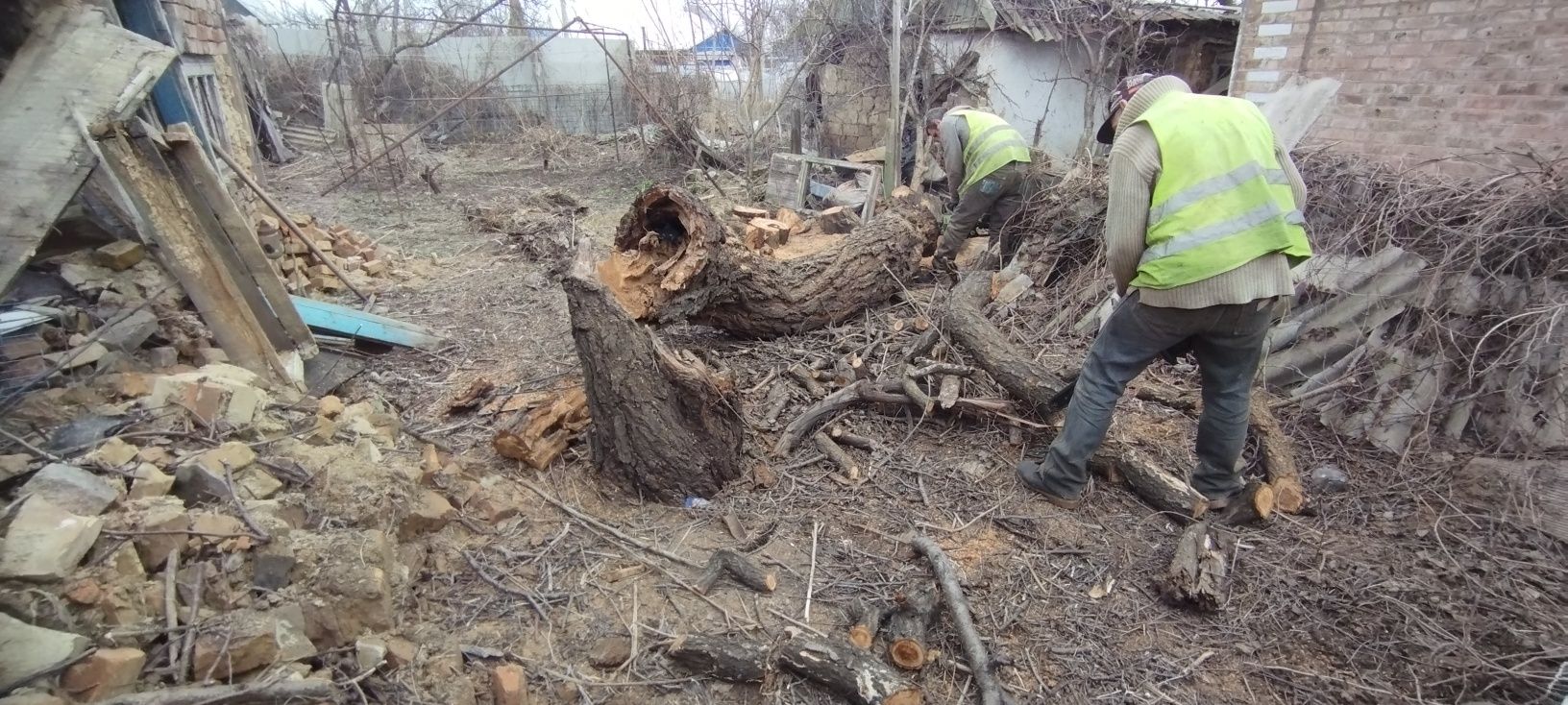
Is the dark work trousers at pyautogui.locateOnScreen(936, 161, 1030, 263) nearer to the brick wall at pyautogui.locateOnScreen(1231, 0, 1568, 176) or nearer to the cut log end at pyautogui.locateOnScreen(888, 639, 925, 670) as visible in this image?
the brick wall at pyautogui.locateOnScreen(1231, 0, 1568, 176)

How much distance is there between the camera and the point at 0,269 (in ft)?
9.21

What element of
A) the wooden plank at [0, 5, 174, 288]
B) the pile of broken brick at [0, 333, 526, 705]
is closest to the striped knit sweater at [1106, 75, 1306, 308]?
the pile of broken brick at [0, 333, 526, 705]

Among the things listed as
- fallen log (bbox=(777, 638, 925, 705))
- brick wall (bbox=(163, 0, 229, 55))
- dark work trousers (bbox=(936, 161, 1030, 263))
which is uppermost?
brick wall (bbox=(163, 0, 229, 55))

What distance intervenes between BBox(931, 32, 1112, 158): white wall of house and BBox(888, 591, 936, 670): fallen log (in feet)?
29.3

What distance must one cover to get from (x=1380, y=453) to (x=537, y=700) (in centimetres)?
373

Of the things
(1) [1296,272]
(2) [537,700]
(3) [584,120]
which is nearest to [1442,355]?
(1) [1296,272]

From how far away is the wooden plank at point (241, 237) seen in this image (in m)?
3.39

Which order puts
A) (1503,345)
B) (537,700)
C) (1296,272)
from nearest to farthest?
(537,700) < (1503,345) < (1296,272)

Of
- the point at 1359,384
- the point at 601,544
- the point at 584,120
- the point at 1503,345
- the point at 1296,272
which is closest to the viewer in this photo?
the point at 601,544

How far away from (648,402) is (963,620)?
1494 mm

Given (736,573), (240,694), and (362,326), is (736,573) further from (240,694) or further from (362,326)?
(362,326)

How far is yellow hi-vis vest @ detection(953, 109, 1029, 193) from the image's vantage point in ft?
17.6

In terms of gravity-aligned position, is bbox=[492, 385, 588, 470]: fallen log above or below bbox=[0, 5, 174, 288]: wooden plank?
below

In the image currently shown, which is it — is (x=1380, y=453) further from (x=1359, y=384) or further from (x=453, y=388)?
(x=453, y=388)
